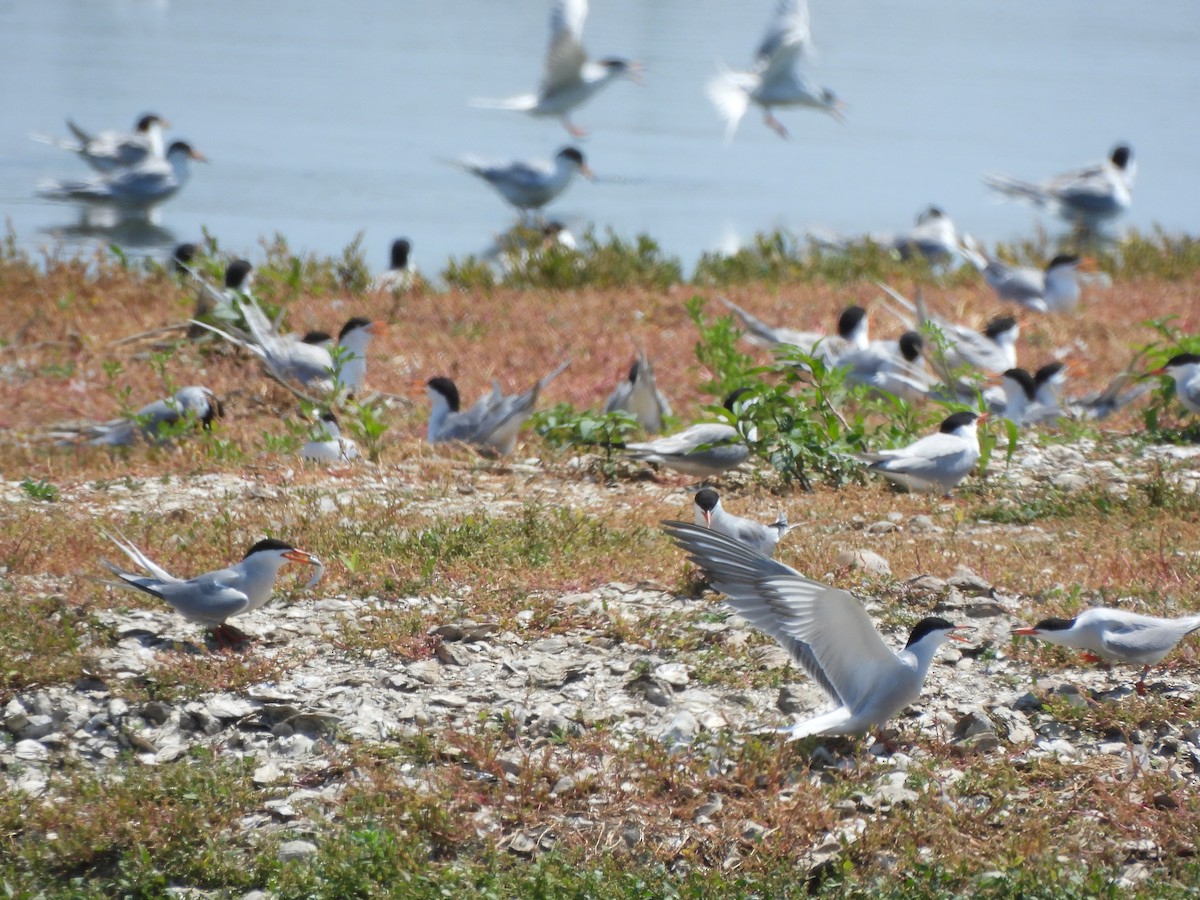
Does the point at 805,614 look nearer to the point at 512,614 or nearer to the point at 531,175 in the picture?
the point at 512,614

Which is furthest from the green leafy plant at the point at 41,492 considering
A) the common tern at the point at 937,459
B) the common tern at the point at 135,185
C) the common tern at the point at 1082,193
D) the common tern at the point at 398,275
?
the common tern at the point at 1082,193

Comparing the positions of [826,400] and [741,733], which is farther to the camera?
[826,400]

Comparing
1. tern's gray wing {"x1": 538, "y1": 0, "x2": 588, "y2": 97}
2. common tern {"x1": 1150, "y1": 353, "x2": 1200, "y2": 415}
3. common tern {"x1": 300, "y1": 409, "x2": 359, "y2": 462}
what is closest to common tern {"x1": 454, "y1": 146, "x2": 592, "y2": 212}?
tern's gray wing {"x1": 538, "y1": 0, "x2": 588, "y2": 97}

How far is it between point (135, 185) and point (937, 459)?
1340 cm

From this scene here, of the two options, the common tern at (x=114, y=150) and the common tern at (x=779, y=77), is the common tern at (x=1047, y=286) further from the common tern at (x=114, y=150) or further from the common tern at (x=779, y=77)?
the common tern at (x=114, y=150)

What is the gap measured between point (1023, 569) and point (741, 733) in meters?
2.10

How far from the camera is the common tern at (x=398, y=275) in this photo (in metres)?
13.6

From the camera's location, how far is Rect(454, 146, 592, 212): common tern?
760 inches

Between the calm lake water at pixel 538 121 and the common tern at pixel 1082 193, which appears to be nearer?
the common tern at pixel 1082 193

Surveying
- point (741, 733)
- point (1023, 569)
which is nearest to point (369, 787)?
point (741, 733)

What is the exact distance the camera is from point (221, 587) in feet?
17.7

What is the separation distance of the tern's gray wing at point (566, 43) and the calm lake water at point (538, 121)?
6.49ft

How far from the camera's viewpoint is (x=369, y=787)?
4.66 m

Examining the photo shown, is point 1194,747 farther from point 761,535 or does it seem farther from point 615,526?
point 615,526
